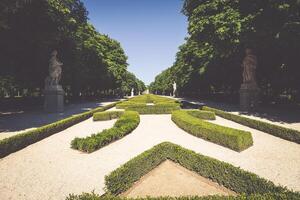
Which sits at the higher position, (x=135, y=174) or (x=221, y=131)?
(x=221, y=131)

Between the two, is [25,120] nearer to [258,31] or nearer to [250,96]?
[258,31]

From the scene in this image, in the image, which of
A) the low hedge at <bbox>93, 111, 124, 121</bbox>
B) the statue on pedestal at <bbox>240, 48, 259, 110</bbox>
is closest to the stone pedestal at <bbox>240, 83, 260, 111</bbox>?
the statue on pedestal at <bbox>240, 48, 259, 110</bbox>

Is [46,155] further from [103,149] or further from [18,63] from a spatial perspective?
[18,63]

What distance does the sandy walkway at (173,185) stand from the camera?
6.39 metres

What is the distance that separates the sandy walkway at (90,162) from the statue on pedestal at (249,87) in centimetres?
1128

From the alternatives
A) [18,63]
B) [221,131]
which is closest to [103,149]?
[221,131]

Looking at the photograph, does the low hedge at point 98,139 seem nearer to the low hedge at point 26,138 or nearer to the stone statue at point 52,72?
the low hedge at point 26,138

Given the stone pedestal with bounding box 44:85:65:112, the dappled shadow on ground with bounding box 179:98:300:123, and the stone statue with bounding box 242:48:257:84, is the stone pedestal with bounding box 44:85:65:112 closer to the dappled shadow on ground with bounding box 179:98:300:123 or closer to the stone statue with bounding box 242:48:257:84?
the dappled shadow on ground with bounding box 179:98:300:123

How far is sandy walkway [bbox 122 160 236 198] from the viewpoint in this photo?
21.0ft

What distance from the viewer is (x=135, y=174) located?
7250 millimetres

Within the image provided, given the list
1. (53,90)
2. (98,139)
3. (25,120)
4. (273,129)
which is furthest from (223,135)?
(53,90)

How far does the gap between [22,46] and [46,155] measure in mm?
16575

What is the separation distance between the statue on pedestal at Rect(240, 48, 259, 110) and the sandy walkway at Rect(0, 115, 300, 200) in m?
11.3

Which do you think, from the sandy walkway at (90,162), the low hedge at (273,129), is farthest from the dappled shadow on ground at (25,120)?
the low hedge at (273,129)
